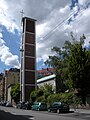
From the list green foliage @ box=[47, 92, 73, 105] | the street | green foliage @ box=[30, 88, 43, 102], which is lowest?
the street

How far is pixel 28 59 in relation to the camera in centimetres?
8256

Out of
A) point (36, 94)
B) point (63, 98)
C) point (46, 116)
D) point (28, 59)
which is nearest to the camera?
point (46, 116)

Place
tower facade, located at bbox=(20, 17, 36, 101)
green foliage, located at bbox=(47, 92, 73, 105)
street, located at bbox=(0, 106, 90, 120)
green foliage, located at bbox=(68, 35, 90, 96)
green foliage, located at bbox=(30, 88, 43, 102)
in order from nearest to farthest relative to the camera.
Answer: street, located at bbox=(0, 106, 90, 120) < green foliage, located at bbox=(68, 35, 90, 96) < green foliage, located at bbox=(47, 92, 73, 105) < green foliage, located at bbox=(30, 88, 43, 102) < tower facade, located at bbox=(20, 17, 36, 101)

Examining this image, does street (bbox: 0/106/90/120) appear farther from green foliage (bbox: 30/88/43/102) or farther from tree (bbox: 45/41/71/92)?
green foliage (bbox: 30/88/43/102)

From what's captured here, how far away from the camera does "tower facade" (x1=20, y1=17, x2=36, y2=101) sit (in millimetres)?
79938

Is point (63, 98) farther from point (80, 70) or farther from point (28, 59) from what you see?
point (28, 59)

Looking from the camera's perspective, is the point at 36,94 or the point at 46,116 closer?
the point at 46,116

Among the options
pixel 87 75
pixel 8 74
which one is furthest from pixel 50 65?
pixel 8 74

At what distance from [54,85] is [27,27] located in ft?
74.6

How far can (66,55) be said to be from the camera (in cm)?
5981

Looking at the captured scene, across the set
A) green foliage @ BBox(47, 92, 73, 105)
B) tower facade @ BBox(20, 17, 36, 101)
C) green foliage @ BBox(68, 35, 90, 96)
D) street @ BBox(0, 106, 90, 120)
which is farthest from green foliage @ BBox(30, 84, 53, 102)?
street @ BBox(0, 106, 90, 120)

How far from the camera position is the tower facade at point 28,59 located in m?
79.9

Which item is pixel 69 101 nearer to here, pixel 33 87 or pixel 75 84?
pixel 75 84

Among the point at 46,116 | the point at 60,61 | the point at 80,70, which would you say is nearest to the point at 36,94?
the point at 60,61
